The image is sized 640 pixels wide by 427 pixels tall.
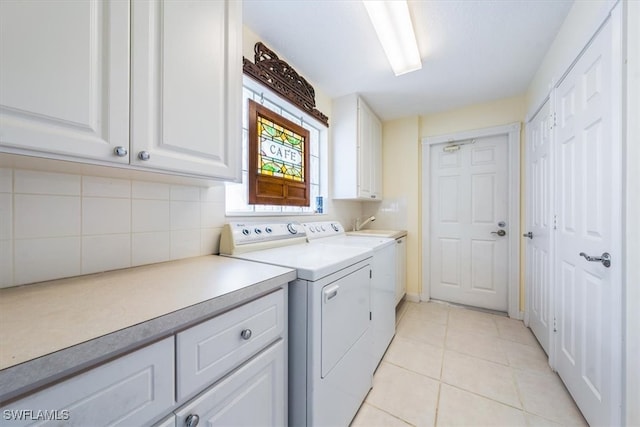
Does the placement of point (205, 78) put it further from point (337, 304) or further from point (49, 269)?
point (337, 304)

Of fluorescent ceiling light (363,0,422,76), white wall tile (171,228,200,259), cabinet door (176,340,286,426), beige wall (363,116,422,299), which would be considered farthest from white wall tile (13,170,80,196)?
beige wall (363,116,422,299)

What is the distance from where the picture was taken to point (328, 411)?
1.07 metres

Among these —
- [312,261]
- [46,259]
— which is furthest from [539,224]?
[46,259]

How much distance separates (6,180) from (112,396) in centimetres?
81

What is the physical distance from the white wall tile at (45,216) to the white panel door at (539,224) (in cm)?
272

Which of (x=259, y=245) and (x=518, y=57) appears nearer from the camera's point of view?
(x=259, y=245)

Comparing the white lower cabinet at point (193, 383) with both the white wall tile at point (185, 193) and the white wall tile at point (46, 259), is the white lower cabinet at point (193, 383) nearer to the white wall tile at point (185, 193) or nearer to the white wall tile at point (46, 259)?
the white wall tile at point (46, 259)

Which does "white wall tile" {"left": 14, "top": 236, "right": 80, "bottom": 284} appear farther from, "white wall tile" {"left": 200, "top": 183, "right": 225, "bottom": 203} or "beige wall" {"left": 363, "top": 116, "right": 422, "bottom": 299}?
"beige wall" {"left": 363, "top": 116, "right": 422, "bottom": 299}

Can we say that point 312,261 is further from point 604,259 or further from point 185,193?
point 604,259

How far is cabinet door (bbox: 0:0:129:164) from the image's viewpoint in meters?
0.56

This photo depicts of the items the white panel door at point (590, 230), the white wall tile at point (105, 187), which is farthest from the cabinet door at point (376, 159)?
the white wall tile at point (105, 187)

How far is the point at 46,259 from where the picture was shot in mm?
820

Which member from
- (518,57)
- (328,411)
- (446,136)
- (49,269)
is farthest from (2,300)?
(446,136)

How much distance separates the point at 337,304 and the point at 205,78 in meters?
1.17
